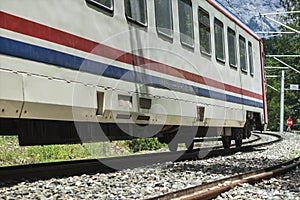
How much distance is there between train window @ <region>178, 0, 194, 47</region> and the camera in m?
8.99

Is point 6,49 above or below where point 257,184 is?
above

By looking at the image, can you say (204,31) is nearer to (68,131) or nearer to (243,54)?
(243,54)

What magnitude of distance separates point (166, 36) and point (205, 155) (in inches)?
168

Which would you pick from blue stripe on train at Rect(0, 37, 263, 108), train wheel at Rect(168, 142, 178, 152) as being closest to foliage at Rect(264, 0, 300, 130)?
A: train wheel at Rect(168, 142, 178, 152)

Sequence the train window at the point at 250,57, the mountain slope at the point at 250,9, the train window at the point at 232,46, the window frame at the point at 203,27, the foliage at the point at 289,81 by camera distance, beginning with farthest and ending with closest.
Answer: the foliage at the point at 289,81 → the mountain slope at the point at 250,9 → the train window at the point at 250,57 → the train window at the point at 232,46 → the window frame at the point at 203,27

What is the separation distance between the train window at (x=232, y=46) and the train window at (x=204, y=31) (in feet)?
4.74

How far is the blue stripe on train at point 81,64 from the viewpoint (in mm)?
4984

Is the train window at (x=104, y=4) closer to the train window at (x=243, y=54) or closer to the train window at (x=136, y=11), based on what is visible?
the train window at (x=136, y=11)

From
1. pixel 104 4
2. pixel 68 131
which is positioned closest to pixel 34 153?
pixel 68 131

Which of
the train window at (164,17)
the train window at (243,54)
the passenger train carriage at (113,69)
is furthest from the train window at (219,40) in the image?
the train window at (164,17)

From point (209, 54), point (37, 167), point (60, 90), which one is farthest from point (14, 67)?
point (209, 54)

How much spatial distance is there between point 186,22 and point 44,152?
537 centimetres

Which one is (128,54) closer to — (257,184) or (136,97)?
(136,97)

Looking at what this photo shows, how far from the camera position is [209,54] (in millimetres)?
10336
